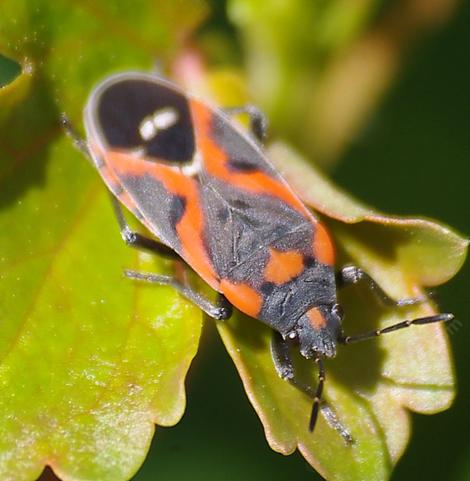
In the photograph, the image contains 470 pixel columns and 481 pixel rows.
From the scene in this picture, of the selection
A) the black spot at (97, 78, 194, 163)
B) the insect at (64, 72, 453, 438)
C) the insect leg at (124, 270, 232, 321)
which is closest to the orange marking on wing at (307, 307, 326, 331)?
the insect at (64, 72, 453, 438)

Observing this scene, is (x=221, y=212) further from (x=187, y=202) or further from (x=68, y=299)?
(x=68, y=299)

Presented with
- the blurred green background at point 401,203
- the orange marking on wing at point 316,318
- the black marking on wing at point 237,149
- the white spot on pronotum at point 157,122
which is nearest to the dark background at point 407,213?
the blurred green background at point 401,203

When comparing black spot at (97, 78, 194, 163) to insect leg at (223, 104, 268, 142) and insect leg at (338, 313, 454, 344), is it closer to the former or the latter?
insect leg at (223, 104, 268, 142)

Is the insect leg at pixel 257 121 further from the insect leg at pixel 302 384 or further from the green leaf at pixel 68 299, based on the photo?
the insect leg at pixel 302 384

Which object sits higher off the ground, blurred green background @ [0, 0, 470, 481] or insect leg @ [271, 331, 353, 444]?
insect leg @ [271, 331, 353, 444]

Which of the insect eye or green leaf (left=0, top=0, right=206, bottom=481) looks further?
the insect eye

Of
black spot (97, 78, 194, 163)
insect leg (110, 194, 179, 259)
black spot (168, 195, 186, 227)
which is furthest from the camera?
black spot (97, 78, 194, 163)

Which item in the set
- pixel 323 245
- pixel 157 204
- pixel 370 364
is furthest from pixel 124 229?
pixel 370 364
